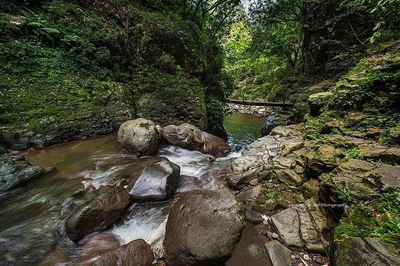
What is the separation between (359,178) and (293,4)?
12.7 meters

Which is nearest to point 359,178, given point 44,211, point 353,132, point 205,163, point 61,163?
point 353,132

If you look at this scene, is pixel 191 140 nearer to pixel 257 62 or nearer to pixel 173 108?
pixel 173 108

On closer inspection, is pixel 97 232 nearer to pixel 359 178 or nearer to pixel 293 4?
pixel 359 178

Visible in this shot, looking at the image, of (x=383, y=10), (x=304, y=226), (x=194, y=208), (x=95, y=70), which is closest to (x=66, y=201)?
(x=194, y=208)

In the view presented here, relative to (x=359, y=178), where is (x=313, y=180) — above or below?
below

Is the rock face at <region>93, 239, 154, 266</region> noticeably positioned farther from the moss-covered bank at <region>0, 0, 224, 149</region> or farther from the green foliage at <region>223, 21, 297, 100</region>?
the green foliage at <region>223, 21, 297, 100</region>

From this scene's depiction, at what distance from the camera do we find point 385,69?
526cm

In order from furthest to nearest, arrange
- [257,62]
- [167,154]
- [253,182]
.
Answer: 1. [257,62]
2. [167,154]
3. [253,182]

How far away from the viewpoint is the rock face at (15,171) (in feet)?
12.5

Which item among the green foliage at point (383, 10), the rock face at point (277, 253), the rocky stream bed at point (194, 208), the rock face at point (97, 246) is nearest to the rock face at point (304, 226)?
the rocky stream bed at point (194, 208)

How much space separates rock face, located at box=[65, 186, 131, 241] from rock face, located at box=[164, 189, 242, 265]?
0.94 m

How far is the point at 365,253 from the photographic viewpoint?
1957 millimetres

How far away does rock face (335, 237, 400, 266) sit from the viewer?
6.09ft

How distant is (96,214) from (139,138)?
273cm
